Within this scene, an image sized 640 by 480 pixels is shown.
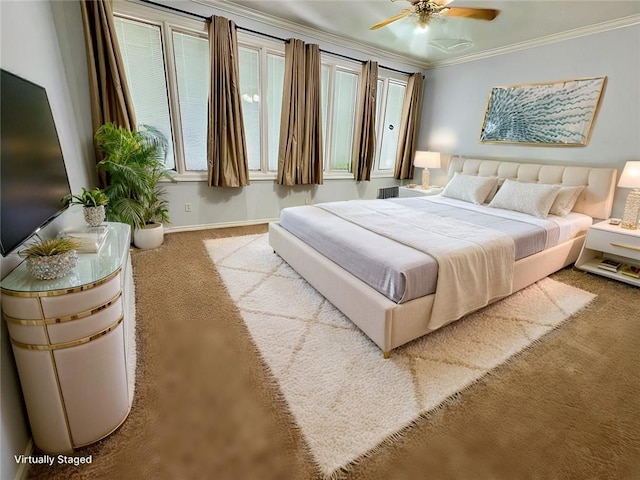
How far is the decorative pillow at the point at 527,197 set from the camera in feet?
10.5

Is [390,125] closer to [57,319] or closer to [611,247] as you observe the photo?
[611,247]

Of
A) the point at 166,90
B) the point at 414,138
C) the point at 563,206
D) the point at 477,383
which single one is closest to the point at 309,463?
the point at 477,383

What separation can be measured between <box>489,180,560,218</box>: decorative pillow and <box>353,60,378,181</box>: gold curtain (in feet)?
7.11

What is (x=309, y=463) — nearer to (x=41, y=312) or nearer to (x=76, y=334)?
(x=76, y=334)

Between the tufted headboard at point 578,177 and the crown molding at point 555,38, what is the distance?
145 centimetres

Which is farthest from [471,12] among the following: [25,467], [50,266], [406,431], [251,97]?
[25,467]

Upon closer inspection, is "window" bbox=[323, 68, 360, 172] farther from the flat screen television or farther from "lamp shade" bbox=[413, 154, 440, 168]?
the flat screen television

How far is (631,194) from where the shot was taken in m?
2.98

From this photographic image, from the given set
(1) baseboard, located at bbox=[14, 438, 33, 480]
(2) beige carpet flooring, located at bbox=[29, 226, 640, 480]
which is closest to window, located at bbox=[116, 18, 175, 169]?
(2) beige carpet flooring, located at bbox=[29, 226, 640, 480]

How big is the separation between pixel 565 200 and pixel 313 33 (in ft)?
12.3

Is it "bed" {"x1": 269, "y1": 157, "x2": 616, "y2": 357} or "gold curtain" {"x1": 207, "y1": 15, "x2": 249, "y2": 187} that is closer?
"bed" {"x1": 269, "y1": 157, "x2": 616, "y2": 357}

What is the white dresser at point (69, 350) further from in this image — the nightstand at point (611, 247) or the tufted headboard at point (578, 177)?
the tufted headboard at point (578, 177)

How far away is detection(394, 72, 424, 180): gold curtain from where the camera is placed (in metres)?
5.18

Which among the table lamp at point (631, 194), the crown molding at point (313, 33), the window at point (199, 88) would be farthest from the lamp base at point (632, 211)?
the crown molding at point (313, 33)
